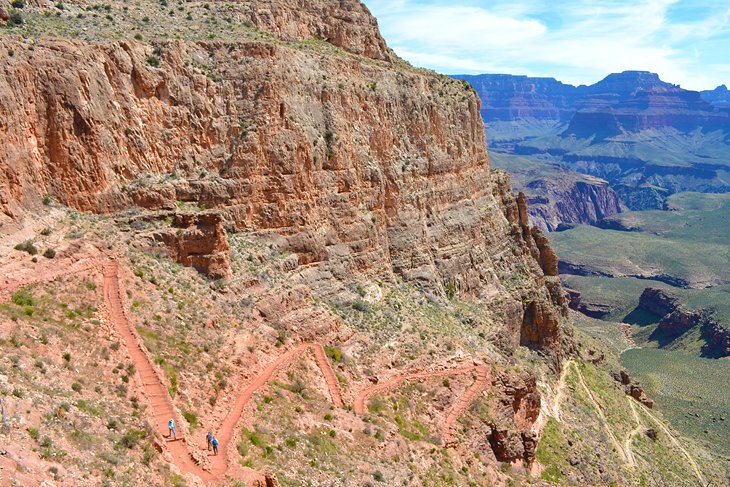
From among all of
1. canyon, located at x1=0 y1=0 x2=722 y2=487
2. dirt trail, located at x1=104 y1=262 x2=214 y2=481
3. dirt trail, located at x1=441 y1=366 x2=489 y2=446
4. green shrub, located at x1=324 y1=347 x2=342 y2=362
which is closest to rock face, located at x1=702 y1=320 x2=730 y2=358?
canyon, located at x1=0 y1=0 x2=722 y2=487

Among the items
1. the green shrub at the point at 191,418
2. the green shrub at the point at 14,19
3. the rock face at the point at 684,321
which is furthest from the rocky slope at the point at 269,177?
the rock face at the point at 684,321

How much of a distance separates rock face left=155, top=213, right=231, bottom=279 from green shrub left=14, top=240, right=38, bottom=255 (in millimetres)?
7603

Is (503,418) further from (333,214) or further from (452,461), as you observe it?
(333,214)

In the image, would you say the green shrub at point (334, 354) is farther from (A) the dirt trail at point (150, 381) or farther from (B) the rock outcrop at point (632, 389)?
(B) the rock outcrop at point (632, 389)

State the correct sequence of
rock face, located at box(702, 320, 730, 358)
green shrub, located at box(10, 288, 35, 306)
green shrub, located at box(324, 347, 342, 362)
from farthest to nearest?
rock face, located at box(702, 320, 730, 358) < green shrub, located at box(324, 347, 342, 362) < green shrub, located at box(10, 288, 35, 306)

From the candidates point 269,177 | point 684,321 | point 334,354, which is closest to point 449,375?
point 334,354

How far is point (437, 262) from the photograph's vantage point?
53.1m

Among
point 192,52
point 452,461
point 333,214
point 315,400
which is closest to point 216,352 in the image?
point 315,400

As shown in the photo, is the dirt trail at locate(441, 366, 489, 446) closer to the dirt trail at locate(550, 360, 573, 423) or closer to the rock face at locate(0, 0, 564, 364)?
the rock face at locate(0, 0, 564, 364)

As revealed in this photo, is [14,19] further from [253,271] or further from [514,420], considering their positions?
[514,420]

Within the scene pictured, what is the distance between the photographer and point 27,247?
27.2m

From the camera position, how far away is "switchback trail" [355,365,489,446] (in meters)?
35.0

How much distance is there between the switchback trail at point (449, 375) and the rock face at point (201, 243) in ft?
33.8

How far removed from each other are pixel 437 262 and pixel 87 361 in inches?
1344
